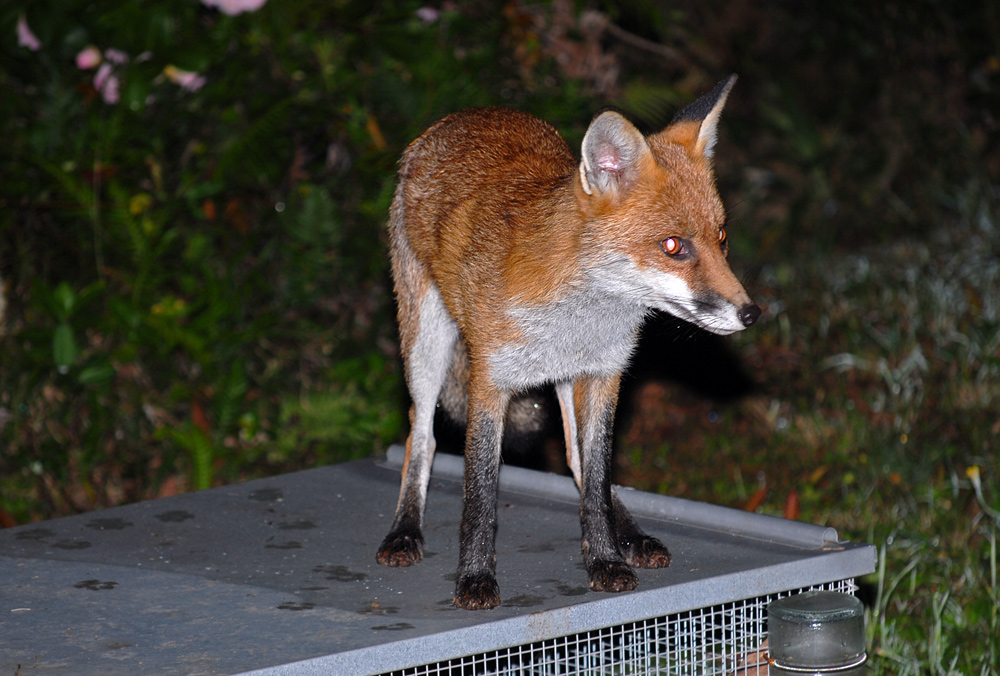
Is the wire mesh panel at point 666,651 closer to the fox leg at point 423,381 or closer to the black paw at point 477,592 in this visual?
the black paw at point 477,592

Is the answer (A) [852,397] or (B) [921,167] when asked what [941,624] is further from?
(B) [921,167]

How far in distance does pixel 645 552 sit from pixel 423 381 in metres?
0.96

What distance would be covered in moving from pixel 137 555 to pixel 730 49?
29.5ft

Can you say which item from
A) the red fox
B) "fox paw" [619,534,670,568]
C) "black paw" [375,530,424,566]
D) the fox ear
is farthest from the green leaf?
the fox ear

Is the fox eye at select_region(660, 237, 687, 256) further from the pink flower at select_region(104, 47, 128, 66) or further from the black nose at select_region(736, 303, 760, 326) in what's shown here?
the pink flower at select_region(104, 47, 128, 66)

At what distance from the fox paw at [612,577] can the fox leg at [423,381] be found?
29.6 inches

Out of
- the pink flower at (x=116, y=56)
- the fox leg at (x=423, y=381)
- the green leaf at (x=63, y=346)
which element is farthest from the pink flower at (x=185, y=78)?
the fox leg at (x=423, y=381)

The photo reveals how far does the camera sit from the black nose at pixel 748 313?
2.73 meters

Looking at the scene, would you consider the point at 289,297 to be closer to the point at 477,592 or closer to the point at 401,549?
the point at 401,549

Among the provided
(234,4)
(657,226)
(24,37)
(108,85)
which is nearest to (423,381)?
(657,226)

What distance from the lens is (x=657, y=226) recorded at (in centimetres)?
287

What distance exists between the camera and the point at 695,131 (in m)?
3.17

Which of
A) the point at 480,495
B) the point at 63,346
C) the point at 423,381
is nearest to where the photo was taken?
the point at 480,495

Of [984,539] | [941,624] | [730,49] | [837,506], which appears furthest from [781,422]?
[730,49]
